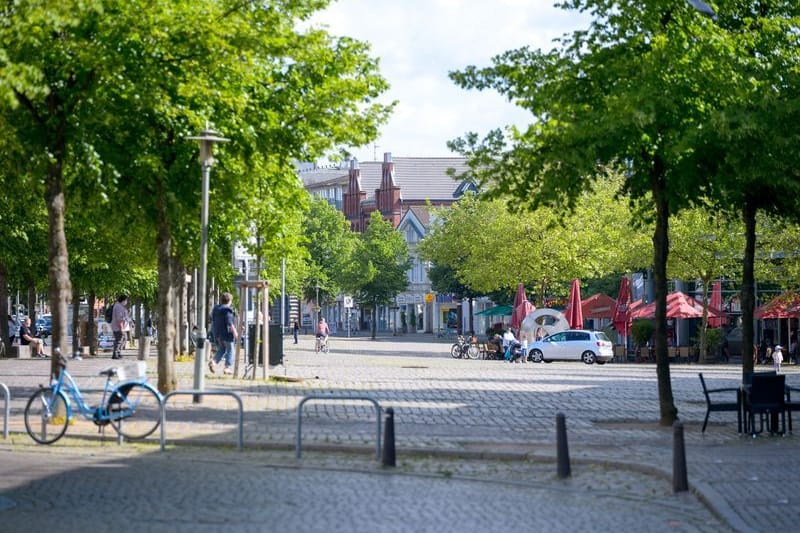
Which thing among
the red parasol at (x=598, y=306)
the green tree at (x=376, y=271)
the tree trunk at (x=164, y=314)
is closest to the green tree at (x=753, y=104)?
the tree trunk at (x=164, y=314)

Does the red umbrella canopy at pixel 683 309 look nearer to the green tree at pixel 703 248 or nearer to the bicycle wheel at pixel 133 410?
the green tree at pixel 703 248

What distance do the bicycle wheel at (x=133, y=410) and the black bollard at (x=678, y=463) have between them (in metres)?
7.19

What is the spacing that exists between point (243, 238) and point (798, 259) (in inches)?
1015

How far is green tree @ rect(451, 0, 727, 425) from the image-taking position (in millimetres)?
20219

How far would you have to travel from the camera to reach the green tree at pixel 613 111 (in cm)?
2022

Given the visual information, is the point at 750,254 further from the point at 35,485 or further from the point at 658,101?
the point at 35,485

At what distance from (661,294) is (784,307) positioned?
33.4 m

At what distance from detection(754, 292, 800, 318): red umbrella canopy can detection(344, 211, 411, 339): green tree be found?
206ft

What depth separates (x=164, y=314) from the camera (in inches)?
949

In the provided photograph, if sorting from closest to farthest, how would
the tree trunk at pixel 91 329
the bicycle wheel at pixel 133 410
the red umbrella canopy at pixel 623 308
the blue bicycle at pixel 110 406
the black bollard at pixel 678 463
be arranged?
the black bollard at pixel 678 463 < the blue bicycle at pixel 110 406 < the bicycle wheel at pixel 133 410 < the tree trunk at pixel 91 329 < the red umbrella canopy at pixel 623 308

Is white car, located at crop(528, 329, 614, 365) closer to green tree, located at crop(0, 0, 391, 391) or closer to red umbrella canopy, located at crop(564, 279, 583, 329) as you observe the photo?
red umbrella canopy, located at crop(564, 279, 583, 329)

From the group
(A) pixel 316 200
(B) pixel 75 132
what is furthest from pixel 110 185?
(A) pixel 316 200

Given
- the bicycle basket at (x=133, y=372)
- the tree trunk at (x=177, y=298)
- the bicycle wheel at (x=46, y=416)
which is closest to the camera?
the bicycle wheel at (x=46, y=416)

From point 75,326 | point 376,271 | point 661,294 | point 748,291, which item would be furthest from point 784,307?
point 376,271
